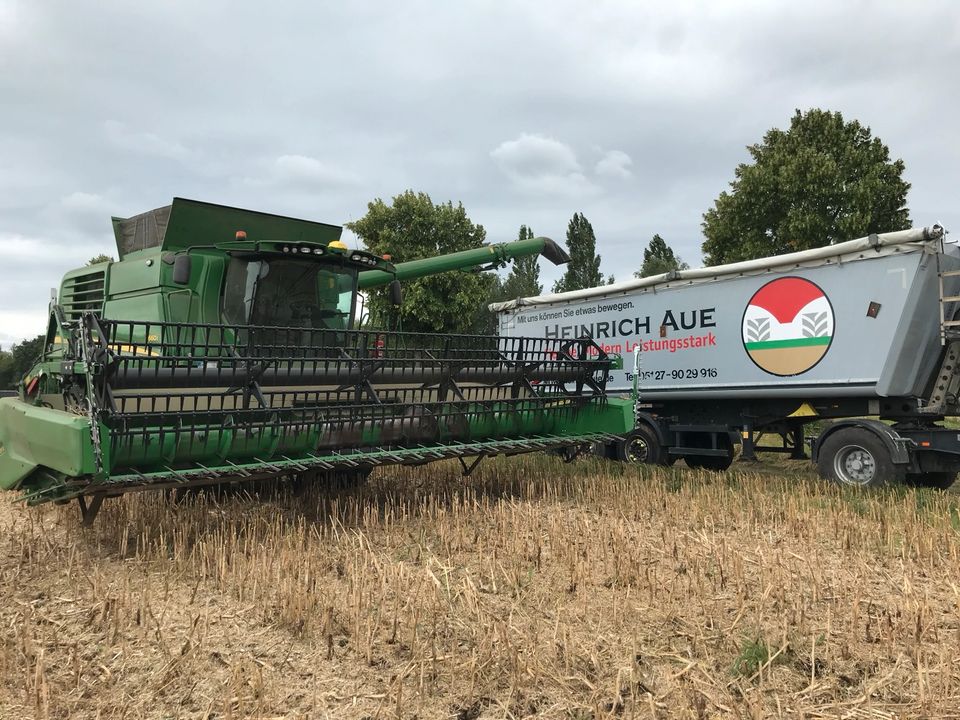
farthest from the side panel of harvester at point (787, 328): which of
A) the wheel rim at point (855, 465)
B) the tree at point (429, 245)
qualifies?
the tree at point (429, 245)

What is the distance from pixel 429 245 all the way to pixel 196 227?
53.6ft

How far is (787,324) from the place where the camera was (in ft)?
24.1

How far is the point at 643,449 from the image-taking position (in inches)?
343

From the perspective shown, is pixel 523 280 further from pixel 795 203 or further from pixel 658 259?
pixel 795 203

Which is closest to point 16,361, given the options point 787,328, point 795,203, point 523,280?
point 523,280

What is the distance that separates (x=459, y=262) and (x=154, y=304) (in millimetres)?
4220

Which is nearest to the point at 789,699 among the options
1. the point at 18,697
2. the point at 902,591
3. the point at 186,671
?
the point at 902,591

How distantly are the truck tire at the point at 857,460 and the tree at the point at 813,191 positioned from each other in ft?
37.6

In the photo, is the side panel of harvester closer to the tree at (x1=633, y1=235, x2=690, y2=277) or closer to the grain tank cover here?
the grain tank cover

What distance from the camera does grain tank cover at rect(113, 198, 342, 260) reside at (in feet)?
18.9

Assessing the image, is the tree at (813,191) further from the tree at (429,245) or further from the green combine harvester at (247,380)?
the green combine harvester at (247,380)

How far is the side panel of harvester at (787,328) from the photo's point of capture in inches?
255

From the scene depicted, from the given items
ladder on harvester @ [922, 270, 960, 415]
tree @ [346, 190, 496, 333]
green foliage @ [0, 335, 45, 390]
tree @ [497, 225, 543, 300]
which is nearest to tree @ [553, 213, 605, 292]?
tree @ [497, 225, 543, 300]

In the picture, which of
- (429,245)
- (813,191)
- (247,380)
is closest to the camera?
(247,380)
